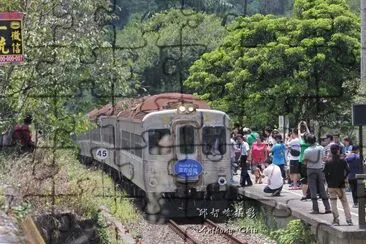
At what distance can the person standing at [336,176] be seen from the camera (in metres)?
9.45

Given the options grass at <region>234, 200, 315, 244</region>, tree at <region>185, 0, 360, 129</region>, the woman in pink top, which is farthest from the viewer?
tree at <region>185, 0, 360, 129</region>

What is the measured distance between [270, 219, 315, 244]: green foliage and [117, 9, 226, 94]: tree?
4.35 m

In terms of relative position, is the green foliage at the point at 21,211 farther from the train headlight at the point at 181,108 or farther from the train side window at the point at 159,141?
the train headlight at the point at 181,108

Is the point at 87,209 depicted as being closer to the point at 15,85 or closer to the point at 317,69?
the point at 15,85

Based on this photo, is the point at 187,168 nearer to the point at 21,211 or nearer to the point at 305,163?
the point at 305,163

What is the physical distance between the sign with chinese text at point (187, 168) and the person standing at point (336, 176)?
13.3ft

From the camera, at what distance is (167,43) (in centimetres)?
1630

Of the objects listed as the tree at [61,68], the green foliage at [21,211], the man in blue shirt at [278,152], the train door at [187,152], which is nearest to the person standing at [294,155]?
the man in blue shirt at [278,152]

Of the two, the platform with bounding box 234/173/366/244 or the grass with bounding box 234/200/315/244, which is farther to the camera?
the grass with bounding box 234/200/315/244

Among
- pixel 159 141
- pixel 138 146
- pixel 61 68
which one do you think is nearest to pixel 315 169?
pixel 61 68

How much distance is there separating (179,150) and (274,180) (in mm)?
1793

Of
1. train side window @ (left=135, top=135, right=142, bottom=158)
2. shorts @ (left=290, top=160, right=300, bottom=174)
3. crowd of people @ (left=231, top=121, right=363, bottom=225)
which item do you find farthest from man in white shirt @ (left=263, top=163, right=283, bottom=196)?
train side window @ (left=135, top=135, right=142, bottom=158)

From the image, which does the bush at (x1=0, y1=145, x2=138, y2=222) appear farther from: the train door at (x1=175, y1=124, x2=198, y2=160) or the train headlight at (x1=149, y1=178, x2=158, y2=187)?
the train door at (x1=175, y1=124, x2=198, y2=160)

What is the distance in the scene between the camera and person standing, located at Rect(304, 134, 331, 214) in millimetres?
10227
